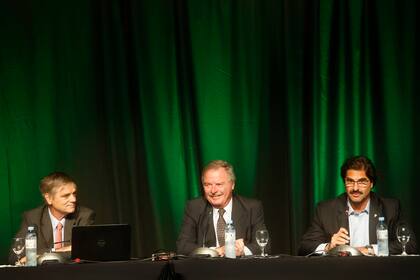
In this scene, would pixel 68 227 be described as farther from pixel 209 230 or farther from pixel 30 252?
pixel 30 252

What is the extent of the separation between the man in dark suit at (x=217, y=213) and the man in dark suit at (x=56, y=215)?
74 centimetres

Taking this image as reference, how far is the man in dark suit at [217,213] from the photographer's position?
17.3 ft

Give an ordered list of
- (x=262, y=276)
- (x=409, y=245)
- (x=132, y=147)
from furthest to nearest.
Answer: (x=132, y=147)
(x=409, y=245)
(x=262, y=276)

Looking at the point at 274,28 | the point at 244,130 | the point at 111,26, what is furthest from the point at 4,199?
the point at 274,28

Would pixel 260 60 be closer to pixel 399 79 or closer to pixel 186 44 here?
pixel 186 44

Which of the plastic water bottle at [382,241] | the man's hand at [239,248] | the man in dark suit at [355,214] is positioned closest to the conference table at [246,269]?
the plastic water bottle at [382,241]

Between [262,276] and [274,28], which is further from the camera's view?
[274,28]

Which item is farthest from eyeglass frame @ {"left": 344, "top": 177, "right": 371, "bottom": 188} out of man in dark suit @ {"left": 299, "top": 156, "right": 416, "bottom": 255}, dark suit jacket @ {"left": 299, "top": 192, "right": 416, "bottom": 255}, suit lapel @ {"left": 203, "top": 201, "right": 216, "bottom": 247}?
suit lapel @ {"left": 203, "top": 201, "right": 216, "bottom": 247}

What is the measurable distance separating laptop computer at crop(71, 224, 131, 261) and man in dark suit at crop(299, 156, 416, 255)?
1.38m

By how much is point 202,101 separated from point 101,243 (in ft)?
7.12

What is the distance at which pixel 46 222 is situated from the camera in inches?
214

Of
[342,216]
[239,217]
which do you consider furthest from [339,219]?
[239,217]

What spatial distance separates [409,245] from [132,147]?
2.33 metres

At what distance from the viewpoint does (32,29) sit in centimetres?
620
